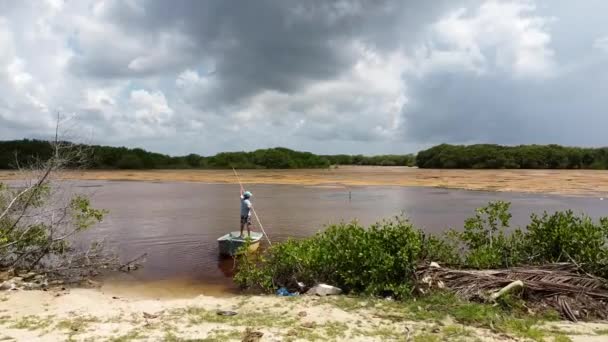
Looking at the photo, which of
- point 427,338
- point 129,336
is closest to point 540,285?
point 427,338

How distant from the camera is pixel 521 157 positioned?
81812mm

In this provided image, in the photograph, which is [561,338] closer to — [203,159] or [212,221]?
[212,221]

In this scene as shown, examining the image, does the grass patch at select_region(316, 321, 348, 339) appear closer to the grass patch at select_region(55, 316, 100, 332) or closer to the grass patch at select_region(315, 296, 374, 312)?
the grass patch at select_region(315, 296, 374, 312)

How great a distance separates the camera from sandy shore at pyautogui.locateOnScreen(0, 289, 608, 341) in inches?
256

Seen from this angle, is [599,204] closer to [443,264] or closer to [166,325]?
[443,264]

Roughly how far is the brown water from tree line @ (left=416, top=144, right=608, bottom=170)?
48049 mm

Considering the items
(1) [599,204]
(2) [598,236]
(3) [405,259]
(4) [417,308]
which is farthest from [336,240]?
(1) [599,204]

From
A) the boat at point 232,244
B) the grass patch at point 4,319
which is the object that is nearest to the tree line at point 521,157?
the boat at point 232,244

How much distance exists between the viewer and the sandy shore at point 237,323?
256 inches

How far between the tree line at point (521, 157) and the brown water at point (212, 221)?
4805cm

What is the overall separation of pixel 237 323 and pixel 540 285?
5.71 m

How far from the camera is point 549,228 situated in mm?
10023

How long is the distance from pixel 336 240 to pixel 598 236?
5.59 metres

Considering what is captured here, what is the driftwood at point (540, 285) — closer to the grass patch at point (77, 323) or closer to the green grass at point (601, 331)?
the green grass at point (601, 331)
